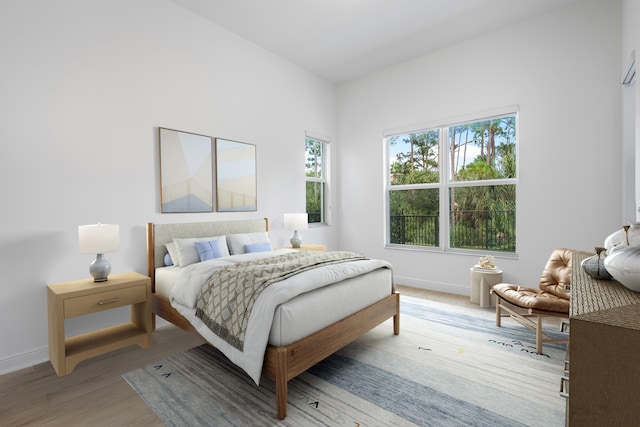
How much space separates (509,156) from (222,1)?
3.80 meters

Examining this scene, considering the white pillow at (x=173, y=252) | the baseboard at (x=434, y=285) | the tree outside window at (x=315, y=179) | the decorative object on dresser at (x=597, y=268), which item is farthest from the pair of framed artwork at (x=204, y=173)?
the decorative object on dresser at (x=597, y=268)

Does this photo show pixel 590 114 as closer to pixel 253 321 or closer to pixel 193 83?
pixel 253 321

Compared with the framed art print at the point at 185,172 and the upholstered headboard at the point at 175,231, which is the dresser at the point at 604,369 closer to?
the upholstered headboard at the point at 175,231

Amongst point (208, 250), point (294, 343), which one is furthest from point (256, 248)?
point (294, 343)

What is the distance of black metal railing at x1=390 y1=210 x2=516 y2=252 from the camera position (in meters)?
4.09

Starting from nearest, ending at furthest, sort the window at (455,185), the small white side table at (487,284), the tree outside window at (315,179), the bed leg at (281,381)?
the bed leg at (281,381)
the small white side table at (487,284)
the window at (455,185)
the tree outside window at (315,179)

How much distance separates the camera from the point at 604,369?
718 mm

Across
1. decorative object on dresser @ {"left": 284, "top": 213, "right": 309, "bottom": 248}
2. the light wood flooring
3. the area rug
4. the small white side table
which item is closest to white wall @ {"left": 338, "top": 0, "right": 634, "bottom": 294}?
the small white side table

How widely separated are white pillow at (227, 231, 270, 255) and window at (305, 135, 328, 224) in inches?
61.2

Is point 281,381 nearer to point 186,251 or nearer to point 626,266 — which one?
point 626,266

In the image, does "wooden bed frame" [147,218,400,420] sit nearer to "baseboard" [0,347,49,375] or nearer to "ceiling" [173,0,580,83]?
"baseboard" [0,347,49,375]

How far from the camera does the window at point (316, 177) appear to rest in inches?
208

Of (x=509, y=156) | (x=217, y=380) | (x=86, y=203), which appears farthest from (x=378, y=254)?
(x=86, y=203)

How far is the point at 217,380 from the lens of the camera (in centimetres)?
224
